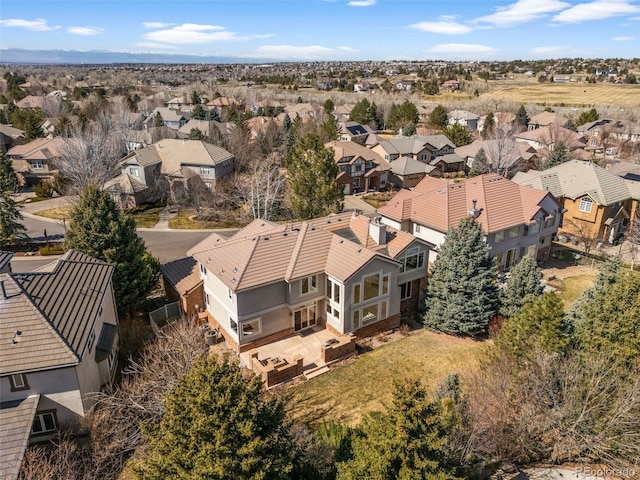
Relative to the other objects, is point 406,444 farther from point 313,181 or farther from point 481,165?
point 481,165

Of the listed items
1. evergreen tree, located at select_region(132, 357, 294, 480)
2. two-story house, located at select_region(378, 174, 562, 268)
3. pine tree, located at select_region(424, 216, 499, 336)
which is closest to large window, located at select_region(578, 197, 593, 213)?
two-story house, located at select_region(378, 174, 562, 268)

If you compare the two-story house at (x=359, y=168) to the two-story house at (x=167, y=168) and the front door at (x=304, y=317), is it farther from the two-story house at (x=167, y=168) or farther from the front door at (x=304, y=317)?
the front door at (x=304, y=317)

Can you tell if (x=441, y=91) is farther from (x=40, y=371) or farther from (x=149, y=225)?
(x=40, y=371)

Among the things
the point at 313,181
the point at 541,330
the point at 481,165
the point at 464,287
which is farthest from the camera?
the point at 481,165

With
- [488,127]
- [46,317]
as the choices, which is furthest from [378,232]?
[488,127]

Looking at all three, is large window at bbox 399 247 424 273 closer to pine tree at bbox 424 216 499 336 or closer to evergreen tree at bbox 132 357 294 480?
pine tree at bbox 424 216 499 336

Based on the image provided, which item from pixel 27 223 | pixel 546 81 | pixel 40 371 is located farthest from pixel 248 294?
pixel 546 81

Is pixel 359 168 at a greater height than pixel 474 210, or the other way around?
pixel 474 210
